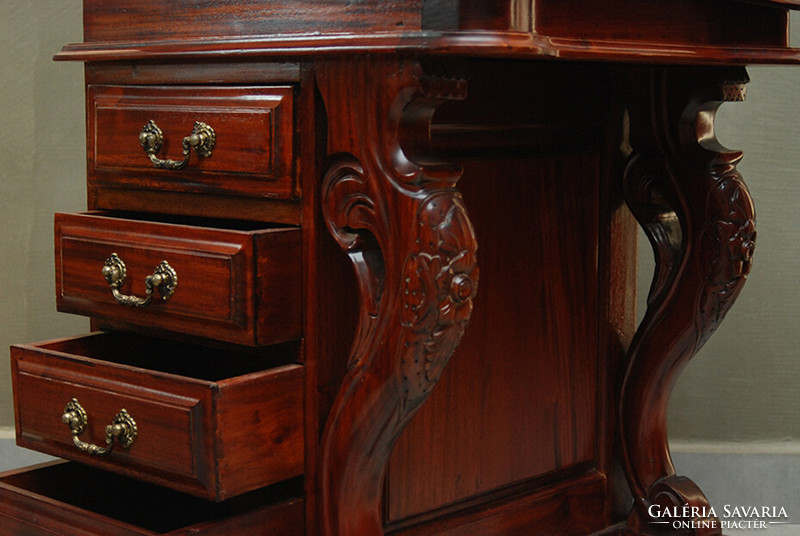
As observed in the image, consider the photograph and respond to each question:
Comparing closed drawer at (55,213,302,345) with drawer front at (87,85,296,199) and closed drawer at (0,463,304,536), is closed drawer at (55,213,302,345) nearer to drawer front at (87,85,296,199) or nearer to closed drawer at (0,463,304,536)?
drawer front at (87,85,296,199)

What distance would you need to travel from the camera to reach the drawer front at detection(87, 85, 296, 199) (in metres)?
1.30

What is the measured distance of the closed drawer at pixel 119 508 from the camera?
1301 millimetres

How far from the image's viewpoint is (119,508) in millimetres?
1564

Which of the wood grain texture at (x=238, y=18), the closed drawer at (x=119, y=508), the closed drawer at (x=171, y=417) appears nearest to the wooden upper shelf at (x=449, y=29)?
the wood grain texture at (x=238, y=18)

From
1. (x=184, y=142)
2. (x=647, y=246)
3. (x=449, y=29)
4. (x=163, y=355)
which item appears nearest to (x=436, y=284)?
(x=449, y=29)

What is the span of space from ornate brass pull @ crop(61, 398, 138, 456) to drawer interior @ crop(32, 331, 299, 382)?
0.12 metres

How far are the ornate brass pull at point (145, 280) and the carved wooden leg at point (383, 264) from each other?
0.20 meters

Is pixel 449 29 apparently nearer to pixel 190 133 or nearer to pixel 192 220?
pixel 190 133

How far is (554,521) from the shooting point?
65.3 inches

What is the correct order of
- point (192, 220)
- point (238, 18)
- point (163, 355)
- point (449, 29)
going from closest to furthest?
point (449, 29)
point (238, 18)
point (192, 220)
point (163, 355)

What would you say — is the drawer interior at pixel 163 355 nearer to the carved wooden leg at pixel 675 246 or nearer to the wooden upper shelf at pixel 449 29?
the wooden upper shelf at pixel 449 29

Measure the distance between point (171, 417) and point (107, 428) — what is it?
0.11 metres

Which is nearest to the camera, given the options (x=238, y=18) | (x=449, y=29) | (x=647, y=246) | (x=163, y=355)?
(x=449, y=29)

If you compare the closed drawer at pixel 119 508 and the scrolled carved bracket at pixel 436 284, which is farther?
the closed drawer at pixel 119 508
